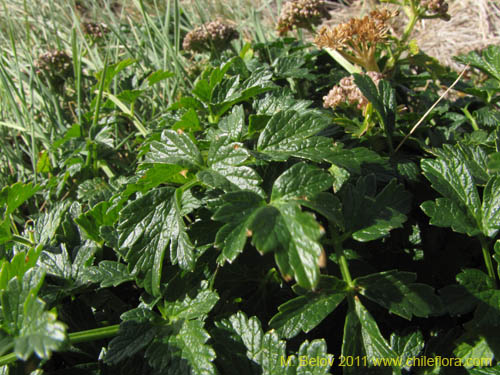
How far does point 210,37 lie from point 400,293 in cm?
149

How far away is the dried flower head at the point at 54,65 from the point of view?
1963 mm

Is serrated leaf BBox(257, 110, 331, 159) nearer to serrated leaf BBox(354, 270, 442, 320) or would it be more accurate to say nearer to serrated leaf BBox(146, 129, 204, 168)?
serrated leaf BBox(146, 129, 204, 168)

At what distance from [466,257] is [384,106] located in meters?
0.48

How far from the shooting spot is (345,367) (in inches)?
32.4

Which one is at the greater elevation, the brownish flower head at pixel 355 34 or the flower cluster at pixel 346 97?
the brownish flower head at pixel 355 34

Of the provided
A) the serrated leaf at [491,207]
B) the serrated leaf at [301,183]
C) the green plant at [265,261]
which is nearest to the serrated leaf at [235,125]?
the green plant at [265,261]

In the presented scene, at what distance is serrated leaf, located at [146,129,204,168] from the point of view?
2.98ft

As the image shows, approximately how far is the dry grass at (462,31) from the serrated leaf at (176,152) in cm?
227

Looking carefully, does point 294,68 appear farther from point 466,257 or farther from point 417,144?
point 466,257

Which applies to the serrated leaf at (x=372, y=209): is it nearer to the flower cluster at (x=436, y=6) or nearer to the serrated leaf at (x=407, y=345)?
the serrated leaf at (x=407, y=345)

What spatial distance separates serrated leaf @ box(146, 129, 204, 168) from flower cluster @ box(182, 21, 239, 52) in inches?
41.0

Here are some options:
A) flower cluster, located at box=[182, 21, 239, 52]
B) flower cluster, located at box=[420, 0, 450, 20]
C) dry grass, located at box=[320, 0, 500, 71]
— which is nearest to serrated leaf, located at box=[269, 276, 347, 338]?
flower cluster, located at box=[420, 0, 450, 20]

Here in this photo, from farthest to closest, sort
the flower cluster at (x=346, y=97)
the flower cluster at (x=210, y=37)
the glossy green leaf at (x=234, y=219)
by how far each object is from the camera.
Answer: the flower cluster at (x=210, y=37) < the flower cluster at (x=346, y=97) < the glossy green leaf at (x=234, y=219)

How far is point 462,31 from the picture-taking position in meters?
3.12
